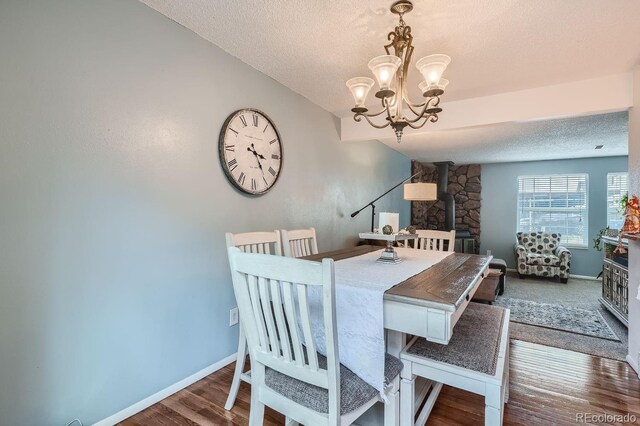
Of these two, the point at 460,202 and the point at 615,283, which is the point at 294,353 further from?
the point at 460,202

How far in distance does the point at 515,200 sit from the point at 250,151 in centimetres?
566

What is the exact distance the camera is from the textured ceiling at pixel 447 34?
5.23 ft

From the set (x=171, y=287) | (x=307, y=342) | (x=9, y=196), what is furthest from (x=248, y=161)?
(x=307, y=342)

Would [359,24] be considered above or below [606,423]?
above

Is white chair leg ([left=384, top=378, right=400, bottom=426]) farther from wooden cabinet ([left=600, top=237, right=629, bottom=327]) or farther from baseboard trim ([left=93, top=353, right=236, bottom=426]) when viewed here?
wooden cabinet ([left=600, top=237, right=629, bottom=327])

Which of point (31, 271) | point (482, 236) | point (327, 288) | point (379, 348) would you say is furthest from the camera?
point (482, 236)

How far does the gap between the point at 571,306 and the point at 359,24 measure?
4.07 metres

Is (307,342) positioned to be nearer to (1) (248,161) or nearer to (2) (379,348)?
(2) (379,348)

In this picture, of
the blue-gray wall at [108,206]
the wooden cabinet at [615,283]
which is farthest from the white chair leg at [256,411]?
the wooden cabinet at [615,283]

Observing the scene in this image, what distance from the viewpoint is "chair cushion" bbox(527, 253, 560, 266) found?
506 centimetres

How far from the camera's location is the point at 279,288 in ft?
3.41

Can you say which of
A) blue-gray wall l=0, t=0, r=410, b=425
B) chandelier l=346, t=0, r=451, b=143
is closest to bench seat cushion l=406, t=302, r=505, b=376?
chandelier l=346, t=0, r=451, b=143

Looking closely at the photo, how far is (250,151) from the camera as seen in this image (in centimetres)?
226

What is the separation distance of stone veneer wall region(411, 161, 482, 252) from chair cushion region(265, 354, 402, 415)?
5.18 meters
